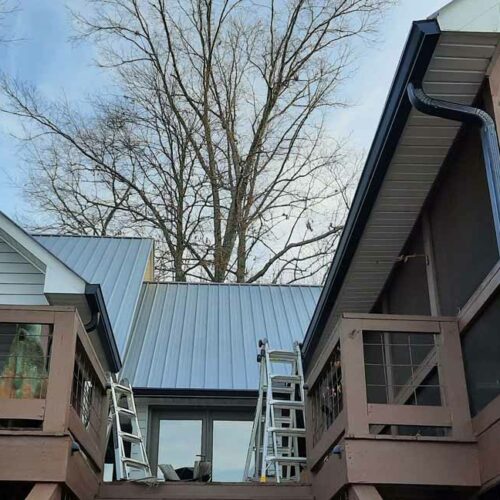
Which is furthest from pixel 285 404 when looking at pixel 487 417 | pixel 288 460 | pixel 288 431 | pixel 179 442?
pixel 487 417

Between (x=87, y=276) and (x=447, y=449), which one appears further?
(x=87, y=276)

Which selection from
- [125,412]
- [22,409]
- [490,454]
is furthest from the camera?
[125,412]

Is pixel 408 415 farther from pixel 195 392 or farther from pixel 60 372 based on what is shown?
pixel 195 392

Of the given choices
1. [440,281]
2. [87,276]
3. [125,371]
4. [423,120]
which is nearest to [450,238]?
[440,281]

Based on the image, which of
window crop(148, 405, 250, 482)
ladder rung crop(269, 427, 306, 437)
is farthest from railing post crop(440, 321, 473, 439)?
window crop(148, 405, 250, 482)

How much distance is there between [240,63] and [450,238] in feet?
56.1

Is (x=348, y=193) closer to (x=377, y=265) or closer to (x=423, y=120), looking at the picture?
(x=377, y=265)

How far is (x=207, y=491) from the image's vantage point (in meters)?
6.13

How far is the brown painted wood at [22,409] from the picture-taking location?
15.4ft

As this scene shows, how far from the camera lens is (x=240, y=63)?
843 inches

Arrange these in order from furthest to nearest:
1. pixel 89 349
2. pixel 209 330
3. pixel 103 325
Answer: pixel 209 330
pixel 103 325
pixel 89 349

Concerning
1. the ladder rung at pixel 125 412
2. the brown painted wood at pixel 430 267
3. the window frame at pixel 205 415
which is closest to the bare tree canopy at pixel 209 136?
the window frame at pixel 205 415

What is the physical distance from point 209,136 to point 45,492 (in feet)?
55.6

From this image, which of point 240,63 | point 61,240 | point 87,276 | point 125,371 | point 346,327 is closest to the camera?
point 346,327
